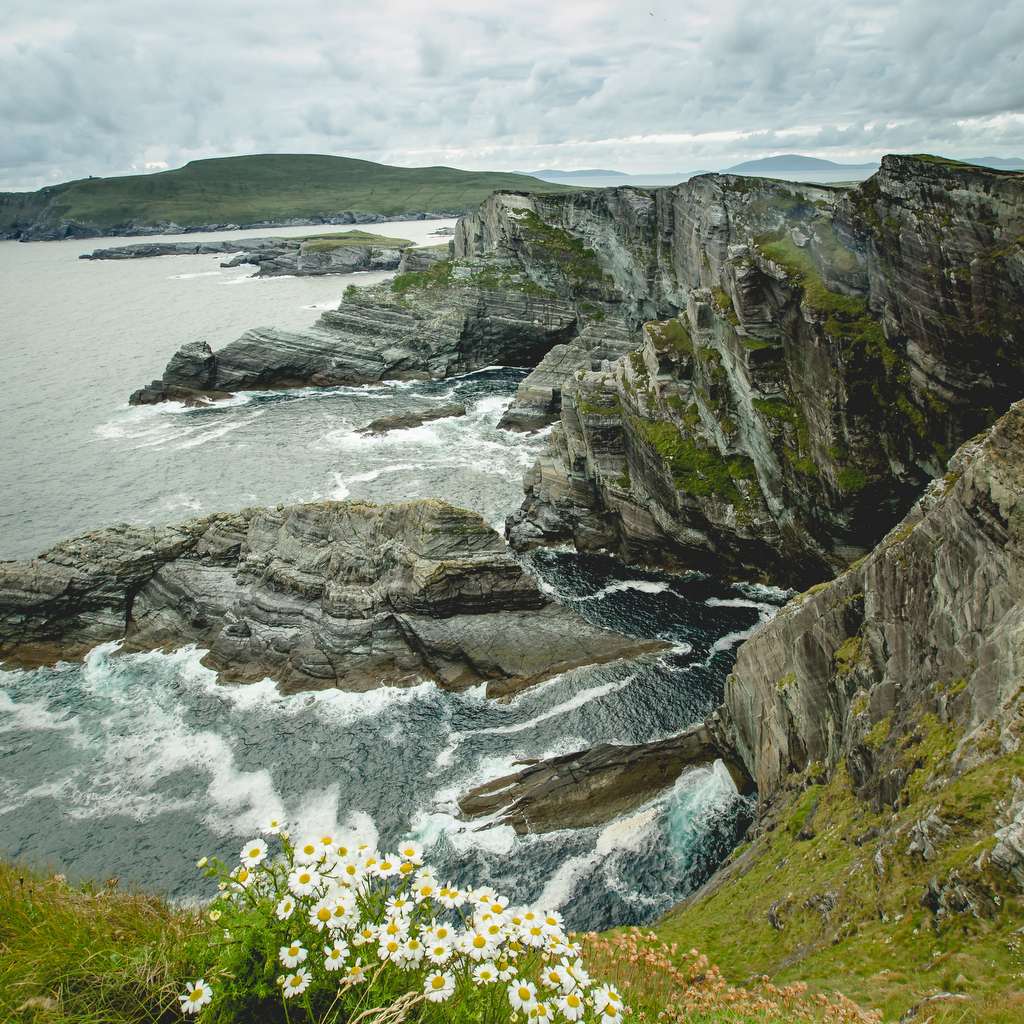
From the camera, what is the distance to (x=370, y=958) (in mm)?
5941

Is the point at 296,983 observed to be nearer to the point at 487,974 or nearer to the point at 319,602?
the point at 487,974

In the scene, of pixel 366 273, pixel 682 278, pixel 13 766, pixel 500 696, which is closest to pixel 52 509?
pixel 13 766

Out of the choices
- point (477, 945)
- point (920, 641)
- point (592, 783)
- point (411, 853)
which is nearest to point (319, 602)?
point (592, 783)

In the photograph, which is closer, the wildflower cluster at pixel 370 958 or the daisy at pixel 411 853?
the wildflower cluster at pixel 370 958

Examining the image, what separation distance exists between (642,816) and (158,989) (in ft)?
77.6

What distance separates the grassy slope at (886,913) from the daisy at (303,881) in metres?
7.01

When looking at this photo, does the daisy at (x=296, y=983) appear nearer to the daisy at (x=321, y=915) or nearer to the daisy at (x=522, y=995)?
the daisy at (x=321, y=915)

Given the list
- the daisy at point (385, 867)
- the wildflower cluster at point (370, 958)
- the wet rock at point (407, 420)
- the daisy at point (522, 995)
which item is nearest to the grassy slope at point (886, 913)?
the wildflower cluster at point (370, 958)

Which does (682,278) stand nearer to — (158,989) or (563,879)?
(563,879)

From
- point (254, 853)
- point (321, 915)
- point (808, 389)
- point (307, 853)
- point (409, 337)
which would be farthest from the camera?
point (409, 337)

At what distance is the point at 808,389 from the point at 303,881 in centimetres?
3857

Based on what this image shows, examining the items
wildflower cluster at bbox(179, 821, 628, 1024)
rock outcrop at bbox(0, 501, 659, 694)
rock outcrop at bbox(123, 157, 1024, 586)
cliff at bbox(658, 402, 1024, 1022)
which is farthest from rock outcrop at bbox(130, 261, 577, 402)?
wildflower cluster at bbox(179, 821, 628, 1024)

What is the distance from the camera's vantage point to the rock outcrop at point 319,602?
1404 inches

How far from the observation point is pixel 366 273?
176 meters
